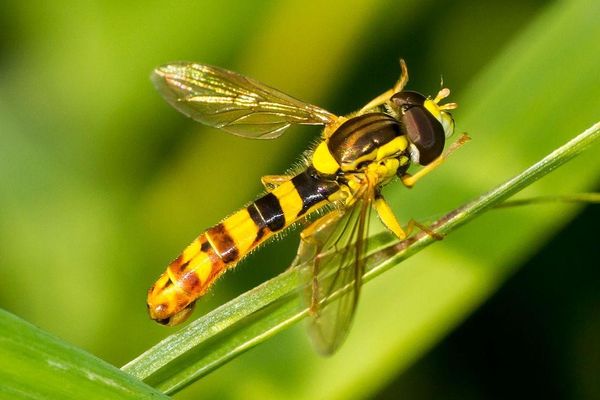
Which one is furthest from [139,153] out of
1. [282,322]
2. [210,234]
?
[282,322]

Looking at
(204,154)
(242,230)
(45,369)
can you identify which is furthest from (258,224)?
(45,369)

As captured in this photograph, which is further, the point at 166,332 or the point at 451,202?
the point at 166,332

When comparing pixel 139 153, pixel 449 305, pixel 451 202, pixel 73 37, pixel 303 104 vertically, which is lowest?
pixel 449 305

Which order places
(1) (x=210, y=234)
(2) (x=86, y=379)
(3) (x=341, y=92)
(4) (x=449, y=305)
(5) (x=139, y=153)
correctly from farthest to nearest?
(3) (x=341, y=92)
(5) (x=139, y=153)
(1) (x=210, y=234)
(4) (x=449, y=305)
(2) (x=86, y=379)

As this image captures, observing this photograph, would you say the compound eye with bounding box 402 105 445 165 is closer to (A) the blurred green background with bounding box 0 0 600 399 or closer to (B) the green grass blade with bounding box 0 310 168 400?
(A) the blurred green background with bounding box 0 0 600 399

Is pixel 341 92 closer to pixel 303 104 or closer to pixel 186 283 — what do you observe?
pixel 303 104

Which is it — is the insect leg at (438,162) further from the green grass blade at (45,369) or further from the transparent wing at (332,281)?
the green grass blade at (45,369)

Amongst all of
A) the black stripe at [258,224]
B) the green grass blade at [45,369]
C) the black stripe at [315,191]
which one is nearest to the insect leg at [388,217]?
the black stripe at [315,191]
